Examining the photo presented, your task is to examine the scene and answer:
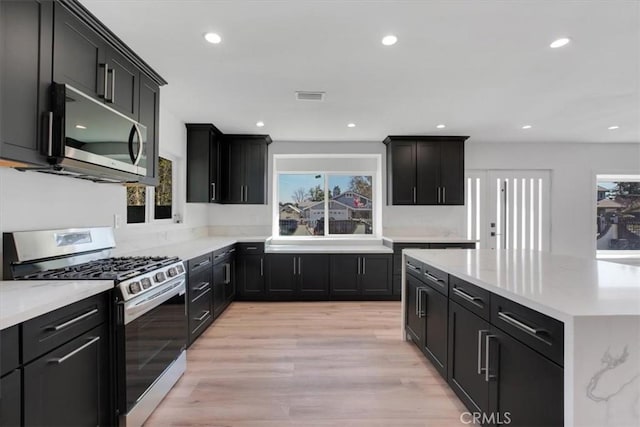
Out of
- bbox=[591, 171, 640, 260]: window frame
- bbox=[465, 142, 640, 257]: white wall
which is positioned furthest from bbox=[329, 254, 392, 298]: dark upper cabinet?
bbox=[591, 171, 640, 260]: window frame

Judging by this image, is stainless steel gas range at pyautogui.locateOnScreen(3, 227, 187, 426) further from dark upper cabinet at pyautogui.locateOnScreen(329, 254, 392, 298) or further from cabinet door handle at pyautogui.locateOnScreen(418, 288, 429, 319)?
dark upper cabinet at pyautogui.locateOnScreen(329, 254, 392, 298)

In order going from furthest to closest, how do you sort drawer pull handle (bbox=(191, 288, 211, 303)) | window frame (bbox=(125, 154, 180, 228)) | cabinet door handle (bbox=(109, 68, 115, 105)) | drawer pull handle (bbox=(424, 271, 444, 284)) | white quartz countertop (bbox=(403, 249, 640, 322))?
window frame (bbox=(125, 154, 180, 228)) < drawer pull handle (bbox=(191, 288, 211, 303)) < drawer pull handle (bbox=(424, 271, 444, 284)) < cabinet door handle (bbox=(109, 68, 115, 105)) < white quartz countertop (bbox=(403, 249, 640, 322))

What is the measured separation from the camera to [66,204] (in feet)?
7.15

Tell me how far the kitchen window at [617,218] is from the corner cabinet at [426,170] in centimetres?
274

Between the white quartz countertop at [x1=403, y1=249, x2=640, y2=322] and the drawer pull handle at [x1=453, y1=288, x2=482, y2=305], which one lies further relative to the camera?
the drawer pull handle at [x1=453, y1=288, x2=482, y2=305]

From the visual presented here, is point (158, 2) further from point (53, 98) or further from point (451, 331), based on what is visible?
point (451, 331)

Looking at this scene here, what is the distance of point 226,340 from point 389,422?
5.88ft

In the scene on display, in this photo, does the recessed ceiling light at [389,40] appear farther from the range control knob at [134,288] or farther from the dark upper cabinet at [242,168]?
the dark upper cabinet at [242,168]

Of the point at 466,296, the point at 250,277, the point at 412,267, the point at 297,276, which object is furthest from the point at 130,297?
the point at 297,276

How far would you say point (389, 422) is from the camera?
189 centimetres

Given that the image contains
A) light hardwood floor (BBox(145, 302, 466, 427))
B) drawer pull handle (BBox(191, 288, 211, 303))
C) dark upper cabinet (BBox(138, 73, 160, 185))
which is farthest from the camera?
drawer pull handle (BBox(191, 288, 211, 303))

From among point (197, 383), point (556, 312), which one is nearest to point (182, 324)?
point (197, 383)

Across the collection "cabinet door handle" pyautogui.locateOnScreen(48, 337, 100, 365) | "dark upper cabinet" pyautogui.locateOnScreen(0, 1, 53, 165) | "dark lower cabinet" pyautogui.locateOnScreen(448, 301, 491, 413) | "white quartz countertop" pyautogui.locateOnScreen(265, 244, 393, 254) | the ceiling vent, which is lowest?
"dark lower cabinet" pyautogui.locateOnScreen(448, 301, 491, 413)

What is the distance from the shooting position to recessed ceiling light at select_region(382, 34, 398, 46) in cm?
209
